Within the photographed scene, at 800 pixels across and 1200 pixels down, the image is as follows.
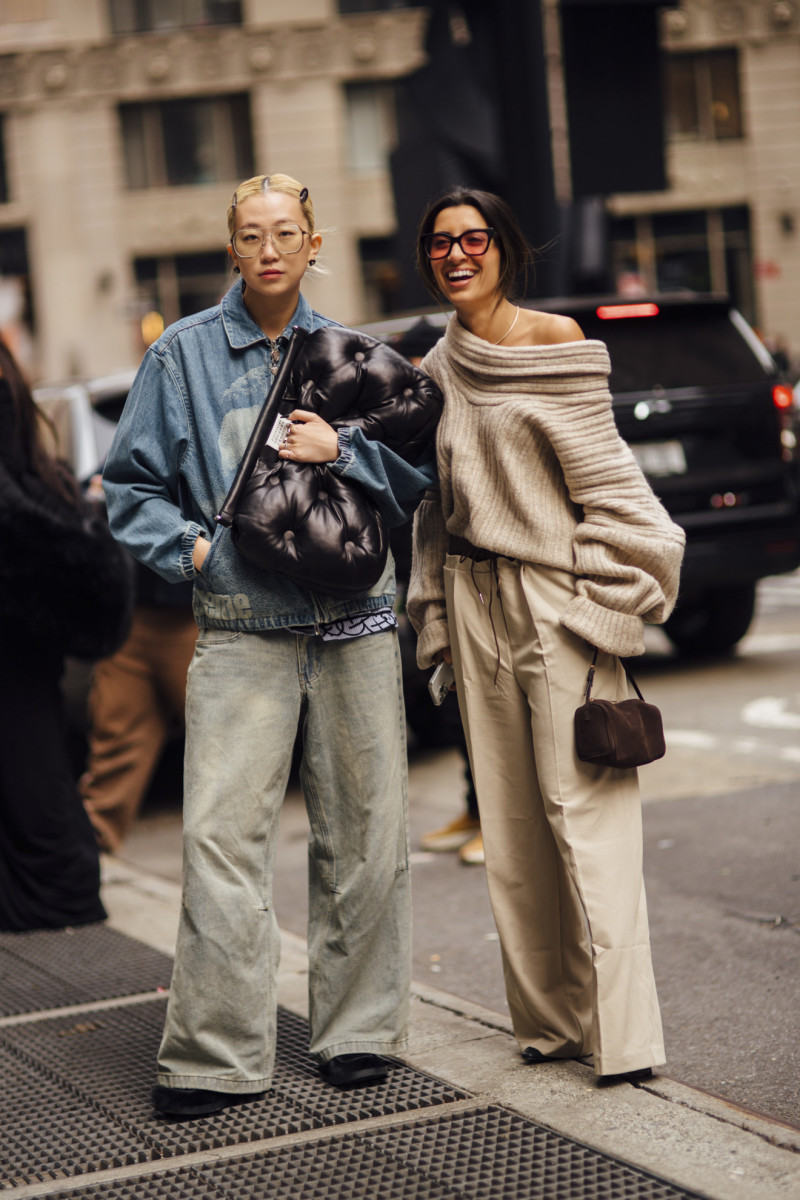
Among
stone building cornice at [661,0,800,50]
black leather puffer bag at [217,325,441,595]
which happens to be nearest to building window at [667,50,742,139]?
stone building cornice at [661,0,800,50]

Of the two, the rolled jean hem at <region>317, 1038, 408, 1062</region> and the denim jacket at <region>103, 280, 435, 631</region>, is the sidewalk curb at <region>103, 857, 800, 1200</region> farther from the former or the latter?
the denim jacket at <region>103, 280, 435, 631</region>

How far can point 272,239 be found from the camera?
133 inches

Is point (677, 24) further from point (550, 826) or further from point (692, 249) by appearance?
point (550, 826)

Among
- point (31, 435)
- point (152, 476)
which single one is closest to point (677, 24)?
point (31, 435)

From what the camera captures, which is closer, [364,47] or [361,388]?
[361,388]

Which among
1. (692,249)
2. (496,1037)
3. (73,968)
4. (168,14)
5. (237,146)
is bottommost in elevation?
(73,968)

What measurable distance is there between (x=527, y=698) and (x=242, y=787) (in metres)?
0.66

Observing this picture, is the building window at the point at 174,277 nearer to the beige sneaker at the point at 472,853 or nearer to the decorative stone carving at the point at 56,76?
the decorative stone carving at the point at 56,76

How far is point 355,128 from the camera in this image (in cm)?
3183

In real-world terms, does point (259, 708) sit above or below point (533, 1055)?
above

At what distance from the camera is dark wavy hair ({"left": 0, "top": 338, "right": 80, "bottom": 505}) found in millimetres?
4852

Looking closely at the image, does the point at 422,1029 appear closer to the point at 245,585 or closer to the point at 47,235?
the point at 245,585

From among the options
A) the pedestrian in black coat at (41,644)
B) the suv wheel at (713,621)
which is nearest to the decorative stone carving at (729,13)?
the suv wheel at (713,621)

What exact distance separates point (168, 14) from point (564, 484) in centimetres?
3128
